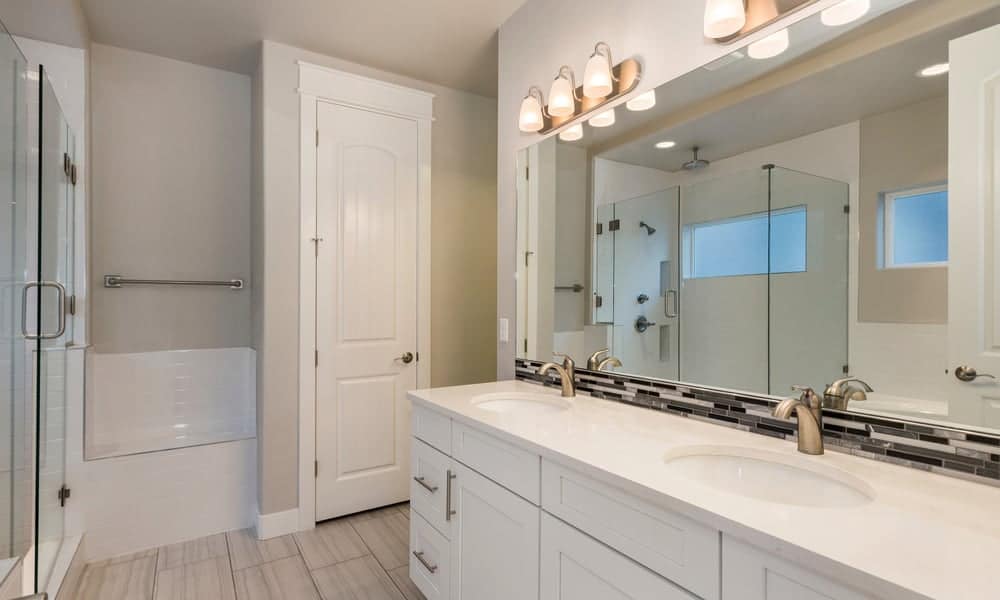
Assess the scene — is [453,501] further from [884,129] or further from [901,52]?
[901,52]

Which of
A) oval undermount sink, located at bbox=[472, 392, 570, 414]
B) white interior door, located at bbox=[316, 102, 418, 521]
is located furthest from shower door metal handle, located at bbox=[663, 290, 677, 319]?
white interior door, located at bbox=[316, 102, 418, 521]

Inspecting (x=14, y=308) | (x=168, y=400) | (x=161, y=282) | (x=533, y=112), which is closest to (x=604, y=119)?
(x=533, y=112)

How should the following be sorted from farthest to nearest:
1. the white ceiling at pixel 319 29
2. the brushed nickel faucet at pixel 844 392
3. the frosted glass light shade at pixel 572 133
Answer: the white ceiling at pixel 319 29 < the frosted glass light shade at pixel 572 133 < the brushed nickel faucet at pixel 844 392

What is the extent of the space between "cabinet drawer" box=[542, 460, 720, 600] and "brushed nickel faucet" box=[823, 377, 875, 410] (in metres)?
0.57

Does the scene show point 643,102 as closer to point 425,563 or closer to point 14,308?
point 425,563

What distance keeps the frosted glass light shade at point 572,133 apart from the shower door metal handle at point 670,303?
0.77 meters

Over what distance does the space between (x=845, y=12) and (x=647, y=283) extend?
0.89 metres

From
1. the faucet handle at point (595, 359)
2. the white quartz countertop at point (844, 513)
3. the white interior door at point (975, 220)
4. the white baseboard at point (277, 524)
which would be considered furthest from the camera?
the white baseboard at point (277, 524)

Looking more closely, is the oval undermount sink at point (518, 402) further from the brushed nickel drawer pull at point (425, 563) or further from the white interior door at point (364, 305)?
the white interior door at point (364, 305)

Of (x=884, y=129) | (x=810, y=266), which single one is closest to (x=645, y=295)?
→ (x=810, y=266)

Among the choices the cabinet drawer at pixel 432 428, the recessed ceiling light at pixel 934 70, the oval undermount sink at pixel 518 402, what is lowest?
the cabinet drawer at pixel 432 428

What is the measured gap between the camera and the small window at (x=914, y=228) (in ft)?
3.45

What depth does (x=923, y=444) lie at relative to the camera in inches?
42.3

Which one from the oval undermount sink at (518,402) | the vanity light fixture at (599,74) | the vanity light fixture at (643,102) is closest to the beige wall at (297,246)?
the oval undermount sink at (518,402)
